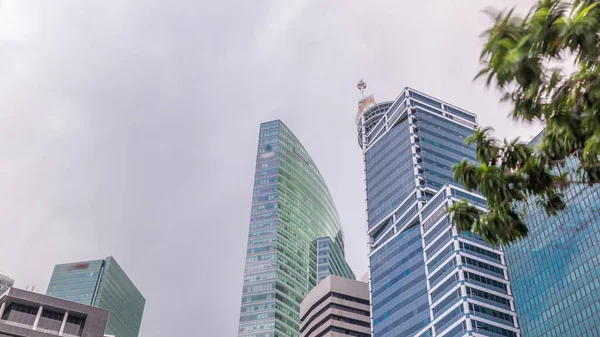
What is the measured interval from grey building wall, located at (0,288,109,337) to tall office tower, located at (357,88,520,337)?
6753 centimetres

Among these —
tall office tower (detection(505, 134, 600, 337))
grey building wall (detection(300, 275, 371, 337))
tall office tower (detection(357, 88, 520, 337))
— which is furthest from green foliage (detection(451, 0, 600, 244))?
grey building wall (detection(300, 275, 371, 337))

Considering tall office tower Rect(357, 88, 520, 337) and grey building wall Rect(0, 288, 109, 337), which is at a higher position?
tall office tower Rect(357, 88, 520, 337)

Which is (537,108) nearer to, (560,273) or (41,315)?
(560,273)

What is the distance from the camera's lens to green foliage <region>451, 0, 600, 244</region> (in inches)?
650

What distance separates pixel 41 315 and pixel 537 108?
11362 centimetres

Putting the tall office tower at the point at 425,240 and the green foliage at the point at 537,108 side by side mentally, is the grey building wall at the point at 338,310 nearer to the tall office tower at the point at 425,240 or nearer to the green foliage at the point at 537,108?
the tall office tower at the point at 425,240

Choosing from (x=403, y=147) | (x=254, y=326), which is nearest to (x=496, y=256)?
(x=403, y=147)

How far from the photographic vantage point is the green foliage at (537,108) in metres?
16.5

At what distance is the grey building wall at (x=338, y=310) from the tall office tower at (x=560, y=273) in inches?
2216

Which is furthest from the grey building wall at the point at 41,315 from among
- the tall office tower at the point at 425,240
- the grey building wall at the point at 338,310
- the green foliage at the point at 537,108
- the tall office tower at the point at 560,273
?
the green foliage at the point at 537,108

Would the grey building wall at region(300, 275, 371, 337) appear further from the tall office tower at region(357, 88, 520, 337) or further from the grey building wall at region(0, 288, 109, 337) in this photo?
the grey building wall at region(0, 288, 109, 337)

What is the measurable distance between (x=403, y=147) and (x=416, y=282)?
148ft

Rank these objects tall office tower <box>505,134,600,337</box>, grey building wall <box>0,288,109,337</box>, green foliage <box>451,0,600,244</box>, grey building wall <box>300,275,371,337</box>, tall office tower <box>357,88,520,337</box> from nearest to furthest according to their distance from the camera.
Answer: green foliage <box>451,0,600,244</box>, tall office tower <box>505,134,600,337</box>, grey building wall <box>0,288,109,337</box>, tall office tower <box>357,88,520,337</box>, grey building wall <box>300,275,371,337</box>

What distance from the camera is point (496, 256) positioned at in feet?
447
